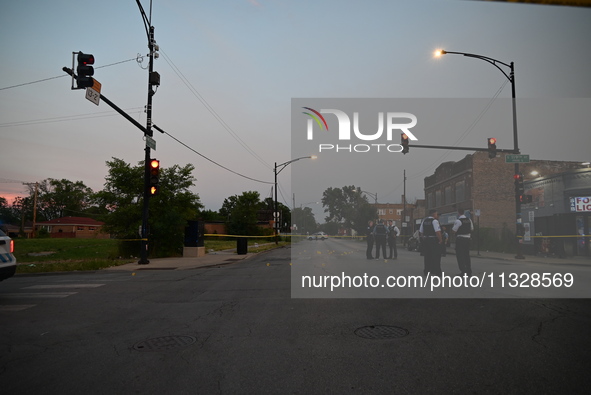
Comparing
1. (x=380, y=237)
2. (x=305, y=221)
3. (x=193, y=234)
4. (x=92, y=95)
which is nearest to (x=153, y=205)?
(x=193, y=234)

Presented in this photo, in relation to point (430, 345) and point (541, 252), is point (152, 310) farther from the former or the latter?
point (541, 252)

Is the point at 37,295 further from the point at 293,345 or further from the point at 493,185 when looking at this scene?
the point at 493,185

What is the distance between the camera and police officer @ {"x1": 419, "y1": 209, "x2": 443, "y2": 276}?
11680 mm

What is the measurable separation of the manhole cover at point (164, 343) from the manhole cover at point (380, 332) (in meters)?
2.28

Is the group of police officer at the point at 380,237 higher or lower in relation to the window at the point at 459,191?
lower

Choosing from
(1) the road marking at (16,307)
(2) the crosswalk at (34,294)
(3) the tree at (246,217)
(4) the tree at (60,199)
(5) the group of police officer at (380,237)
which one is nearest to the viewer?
(1) the road marking at (16,307)

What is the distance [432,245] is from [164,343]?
8.46 metres

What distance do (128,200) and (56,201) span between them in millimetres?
105386

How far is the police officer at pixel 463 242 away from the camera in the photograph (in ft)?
37.6

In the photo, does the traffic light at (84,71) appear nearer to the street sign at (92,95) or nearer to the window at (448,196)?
the street sign at (92,95)

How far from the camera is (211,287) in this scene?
10570 mm

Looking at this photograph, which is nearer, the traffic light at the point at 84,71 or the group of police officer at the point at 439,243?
the group of police officer at the point at 439,243

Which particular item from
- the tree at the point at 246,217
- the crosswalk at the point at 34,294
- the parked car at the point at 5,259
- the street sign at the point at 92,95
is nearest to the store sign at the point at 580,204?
the crosswalk at the point at 34,294

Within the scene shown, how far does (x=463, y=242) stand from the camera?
11.5 meters
